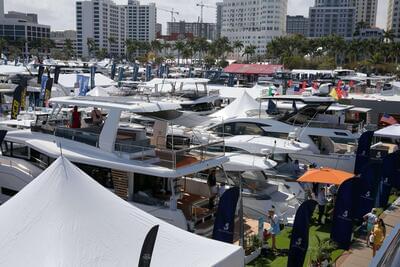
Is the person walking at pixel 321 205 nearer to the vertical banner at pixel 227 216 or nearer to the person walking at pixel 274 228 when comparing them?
the person walking at pixel 274 228

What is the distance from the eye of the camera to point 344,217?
1278cm

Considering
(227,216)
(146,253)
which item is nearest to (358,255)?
(227,216)

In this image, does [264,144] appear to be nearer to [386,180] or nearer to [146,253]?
[386,180]

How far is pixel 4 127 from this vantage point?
1769cm

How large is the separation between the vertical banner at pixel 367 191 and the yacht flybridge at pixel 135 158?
13.6 ft

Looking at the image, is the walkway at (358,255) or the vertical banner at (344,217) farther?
the vertical banner at (344,217)

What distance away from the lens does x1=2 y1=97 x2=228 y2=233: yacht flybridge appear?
12.7 meters

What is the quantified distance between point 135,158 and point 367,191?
22.5ft

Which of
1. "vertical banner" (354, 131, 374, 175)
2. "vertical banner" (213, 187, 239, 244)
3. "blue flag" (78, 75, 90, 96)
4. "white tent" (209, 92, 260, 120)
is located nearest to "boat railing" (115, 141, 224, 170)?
"vertical banner" (213, 187, 239, 244)

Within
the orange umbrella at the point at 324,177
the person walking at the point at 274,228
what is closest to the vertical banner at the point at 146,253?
the person walking at the point at 274,228

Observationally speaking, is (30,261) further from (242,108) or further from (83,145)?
(242,108)

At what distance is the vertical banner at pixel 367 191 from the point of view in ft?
46.2

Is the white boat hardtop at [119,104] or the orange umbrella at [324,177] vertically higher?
the white boat hardtop at [119,104]

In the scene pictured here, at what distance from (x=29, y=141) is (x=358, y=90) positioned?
2971 centimetres
